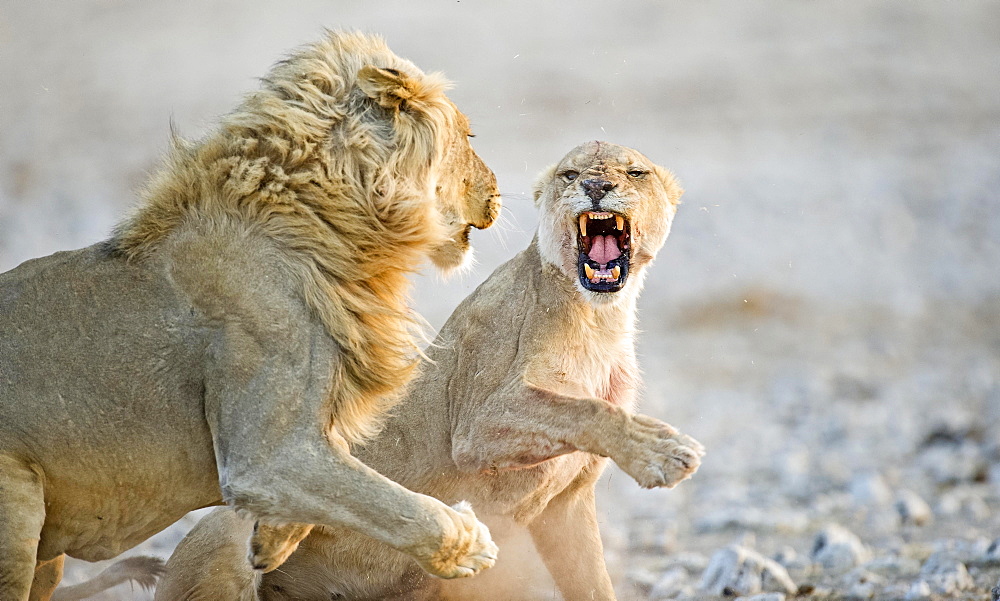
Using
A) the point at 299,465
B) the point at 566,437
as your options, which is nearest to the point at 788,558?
the point at 566,437

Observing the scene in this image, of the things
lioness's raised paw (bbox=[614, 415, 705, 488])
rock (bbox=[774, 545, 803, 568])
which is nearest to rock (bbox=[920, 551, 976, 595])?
rock (bbox=[774, 545, 803, 568])

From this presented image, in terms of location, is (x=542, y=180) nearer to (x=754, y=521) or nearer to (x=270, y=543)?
(x=270, y=543)

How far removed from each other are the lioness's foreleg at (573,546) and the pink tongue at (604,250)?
2.68 feet

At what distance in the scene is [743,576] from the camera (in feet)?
17.9

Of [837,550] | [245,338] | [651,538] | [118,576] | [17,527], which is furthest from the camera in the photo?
[651,538]

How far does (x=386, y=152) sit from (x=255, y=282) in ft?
1.87

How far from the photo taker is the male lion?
140 inches

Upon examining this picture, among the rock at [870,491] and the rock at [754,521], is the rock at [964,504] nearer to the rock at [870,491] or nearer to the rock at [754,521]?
the rock at [870,491]

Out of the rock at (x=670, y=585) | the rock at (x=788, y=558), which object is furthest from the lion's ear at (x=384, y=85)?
the rock at (x=788, y=558)

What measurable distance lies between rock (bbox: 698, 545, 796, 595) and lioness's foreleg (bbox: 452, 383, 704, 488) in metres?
1.40

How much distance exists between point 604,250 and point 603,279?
0.17 m

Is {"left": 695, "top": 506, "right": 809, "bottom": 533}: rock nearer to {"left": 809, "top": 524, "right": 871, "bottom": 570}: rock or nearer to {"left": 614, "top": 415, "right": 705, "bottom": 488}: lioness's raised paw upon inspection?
{"left": 809, "top": 524, "right": 871, "bottom": 570}: rock

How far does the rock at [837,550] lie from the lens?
5.82 meters

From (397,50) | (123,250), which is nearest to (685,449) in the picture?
(123,250)
